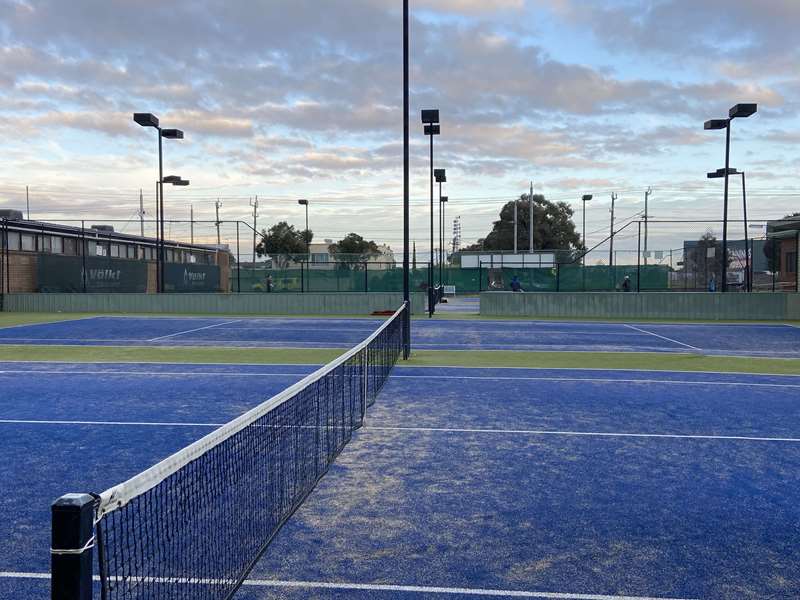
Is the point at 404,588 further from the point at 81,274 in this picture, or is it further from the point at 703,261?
the point at 703,261

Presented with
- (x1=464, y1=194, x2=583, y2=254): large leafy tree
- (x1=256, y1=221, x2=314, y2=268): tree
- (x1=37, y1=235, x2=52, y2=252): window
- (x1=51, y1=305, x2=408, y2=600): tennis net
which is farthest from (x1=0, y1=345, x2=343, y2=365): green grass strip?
(x1=464, y1=194, x2=583, y2=254): large leafy tree

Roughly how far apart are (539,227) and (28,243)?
219ft

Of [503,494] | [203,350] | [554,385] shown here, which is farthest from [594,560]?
[203,350]

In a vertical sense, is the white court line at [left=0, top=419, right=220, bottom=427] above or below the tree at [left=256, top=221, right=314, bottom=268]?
below

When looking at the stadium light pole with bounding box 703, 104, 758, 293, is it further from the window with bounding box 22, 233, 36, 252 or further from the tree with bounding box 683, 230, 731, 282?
the window with bounding box 22, 233, 36, 252

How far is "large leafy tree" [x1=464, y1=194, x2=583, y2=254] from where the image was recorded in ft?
303

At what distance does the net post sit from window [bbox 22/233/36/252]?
1585 inches

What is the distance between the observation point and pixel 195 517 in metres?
5.41

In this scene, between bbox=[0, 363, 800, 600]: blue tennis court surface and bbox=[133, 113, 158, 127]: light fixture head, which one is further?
bbox=[133, 113, 158, 127]: light fixture head

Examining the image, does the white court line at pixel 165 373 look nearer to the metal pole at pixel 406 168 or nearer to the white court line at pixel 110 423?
the metal pole at pixel 406 168

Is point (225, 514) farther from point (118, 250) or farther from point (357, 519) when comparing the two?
point (118, 250)

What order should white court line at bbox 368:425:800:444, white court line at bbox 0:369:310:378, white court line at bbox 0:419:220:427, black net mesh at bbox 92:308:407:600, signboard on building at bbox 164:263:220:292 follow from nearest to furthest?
black net mesh at bbox 92:308:407:600 < white court line at bbox 368:425:800:444 < white court line at bbox 0:419:220:427 < white court line at bbox 0:369:310:378 < signboard on building at bbox 164:263:220:292

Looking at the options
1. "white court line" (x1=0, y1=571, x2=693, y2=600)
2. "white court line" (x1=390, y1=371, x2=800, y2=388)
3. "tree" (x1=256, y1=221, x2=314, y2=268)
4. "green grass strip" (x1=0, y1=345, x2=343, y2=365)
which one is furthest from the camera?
"tree" (x1=256, y1=221, x2=314, y2=268)

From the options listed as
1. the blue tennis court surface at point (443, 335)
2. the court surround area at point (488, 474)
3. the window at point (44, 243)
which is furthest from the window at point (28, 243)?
the court surround area at point (488, 474)
